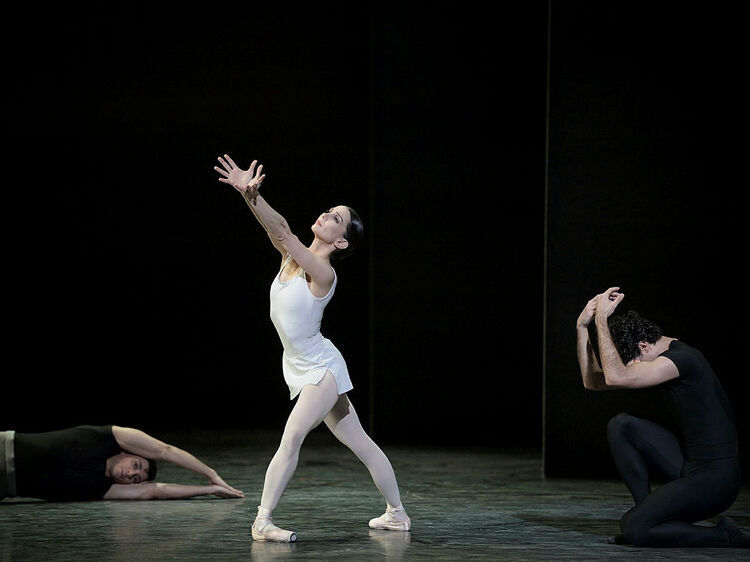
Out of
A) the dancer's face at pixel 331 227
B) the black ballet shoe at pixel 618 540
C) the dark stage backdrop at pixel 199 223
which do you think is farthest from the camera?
the dark stage backdrop at pixel 199 223

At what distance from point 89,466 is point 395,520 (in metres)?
1.65

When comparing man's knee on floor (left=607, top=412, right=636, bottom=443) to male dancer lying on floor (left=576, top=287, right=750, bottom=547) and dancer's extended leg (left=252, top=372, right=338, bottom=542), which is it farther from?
dancer's extended leg (left=252, top=372, right=338, bottom=542)

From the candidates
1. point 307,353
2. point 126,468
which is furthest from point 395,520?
point 126,468

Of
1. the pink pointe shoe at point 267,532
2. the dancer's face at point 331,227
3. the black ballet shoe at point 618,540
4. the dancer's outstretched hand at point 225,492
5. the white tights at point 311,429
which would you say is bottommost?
the dancer's outstretched hand at point 225,492

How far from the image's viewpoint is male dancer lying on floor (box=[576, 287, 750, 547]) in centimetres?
421

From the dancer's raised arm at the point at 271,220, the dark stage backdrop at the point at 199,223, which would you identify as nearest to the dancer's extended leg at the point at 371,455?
the dancer's raised arm at the point at 271,220

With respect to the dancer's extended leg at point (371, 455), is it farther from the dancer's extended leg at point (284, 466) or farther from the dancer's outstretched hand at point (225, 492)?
the dancer's outstretched hand at point (225, 492)

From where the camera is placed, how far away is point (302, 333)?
4.45 m

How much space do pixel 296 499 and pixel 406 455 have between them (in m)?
1.80

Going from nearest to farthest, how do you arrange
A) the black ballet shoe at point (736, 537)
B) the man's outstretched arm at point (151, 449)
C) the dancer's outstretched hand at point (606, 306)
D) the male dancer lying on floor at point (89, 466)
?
the black ballet shoe at point (736, 537) → the dancer's outstretched hand at point (606, 306) → the male dancer lying on floor at point (89, 466) → the man's outstretched arm at point (151, 449)

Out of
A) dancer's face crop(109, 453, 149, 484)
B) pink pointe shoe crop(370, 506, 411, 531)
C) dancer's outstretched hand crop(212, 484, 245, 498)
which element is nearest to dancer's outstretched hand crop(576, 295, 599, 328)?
pink pointe shoe crop(370, 506, 411, 531)

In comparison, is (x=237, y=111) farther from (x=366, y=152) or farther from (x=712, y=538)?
(x=712, y=538)

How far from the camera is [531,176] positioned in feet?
26.0

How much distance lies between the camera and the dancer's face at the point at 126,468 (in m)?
5.45
